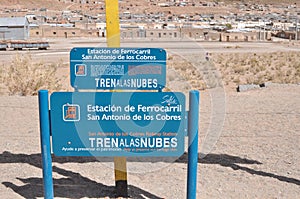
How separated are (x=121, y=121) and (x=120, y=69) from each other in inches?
34.5

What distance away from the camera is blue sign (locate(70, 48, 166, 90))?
5395mm

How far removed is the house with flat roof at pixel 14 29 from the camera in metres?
55.7

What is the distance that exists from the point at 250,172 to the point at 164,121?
8.06ft

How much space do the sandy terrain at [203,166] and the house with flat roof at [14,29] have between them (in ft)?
157

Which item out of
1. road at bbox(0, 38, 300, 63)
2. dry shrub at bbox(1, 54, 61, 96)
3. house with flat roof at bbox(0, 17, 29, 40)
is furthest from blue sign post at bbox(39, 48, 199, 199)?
house with flat roof at bbox(0, 17, 29, 40)

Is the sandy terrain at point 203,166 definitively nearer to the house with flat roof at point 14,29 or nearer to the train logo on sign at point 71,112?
the train logo on sign at point 71,112

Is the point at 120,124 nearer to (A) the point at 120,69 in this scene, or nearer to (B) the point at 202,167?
(A) the point at 120,69

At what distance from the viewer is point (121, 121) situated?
480 cm

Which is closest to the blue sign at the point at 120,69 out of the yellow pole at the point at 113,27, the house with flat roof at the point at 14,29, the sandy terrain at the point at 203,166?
the yellow pole at the point at 113,27

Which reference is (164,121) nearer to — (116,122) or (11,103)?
(116,122)

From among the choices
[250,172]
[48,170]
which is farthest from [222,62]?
[48,170]

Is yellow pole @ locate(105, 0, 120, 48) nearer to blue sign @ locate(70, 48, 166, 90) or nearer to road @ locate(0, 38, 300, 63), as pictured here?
blue sign @ locate(70, 48, 166, 90)

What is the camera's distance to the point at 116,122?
480 cm

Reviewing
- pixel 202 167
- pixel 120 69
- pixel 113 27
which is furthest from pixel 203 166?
pixel 113 27
